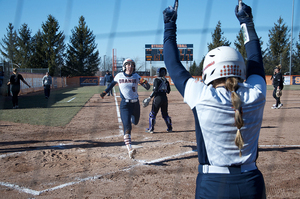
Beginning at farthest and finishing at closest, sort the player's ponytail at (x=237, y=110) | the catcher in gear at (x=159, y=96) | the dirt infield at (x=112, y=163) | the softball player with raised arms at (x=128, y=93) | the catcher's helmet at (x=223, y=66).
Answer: the catcher in gear at (x=159, y=96)
the softball player with raised arms at (x=128, y=93)
the dirt infield at (x=112, y=163)
the catcher's helmet at (x=223, y=66)
the player's ponytail at (x=237, y=110)

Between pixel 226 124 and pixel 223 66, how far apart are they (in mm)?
412

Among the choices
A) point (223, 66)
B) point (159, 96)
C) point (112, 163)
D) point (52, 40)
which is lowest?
point (112, 163)

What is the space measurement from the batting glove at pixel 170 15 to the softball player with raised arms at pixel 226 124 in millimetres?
464

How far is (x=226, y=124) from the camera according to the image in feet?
5.17

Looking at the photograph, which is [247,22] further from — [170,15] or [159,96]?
[159,96]

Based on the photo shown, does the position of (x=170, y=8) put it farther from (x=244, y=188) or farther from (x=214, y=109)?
(x=244, y=188)

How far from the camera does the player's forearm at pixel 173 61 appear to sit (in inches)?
68.8

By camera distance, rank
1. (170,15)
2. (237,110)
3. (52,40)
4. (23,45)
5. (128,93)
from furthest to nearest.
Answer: (52,40)
(23,45)
(128,93)
(170,15)
(237,110)

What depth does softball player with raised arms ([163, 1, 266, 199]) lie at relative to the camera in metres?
1.56

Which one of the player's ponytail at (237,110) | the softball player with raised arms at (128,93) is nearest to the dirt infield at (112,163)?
the softball player with raised arms at (128,93)

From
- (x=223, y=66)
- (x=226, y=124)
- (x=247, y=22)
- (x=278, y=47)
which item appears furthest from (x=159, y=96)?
(x=278, y=47)

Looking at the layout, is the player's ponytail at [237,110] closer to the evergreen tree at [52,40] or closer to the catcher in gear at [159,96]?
the evergreen tree at [52,40]

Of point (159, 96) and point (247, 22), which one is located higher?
point (247, 22)

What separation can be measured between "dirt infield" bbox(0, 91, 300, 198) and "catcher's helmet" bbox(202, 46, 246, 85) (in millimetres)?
2379
